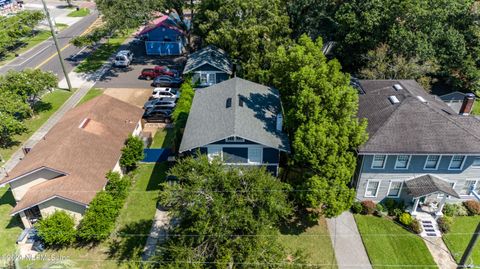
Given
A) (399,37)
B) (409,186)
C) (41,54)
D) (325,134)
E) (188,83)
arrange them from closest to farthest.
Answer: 1. (325,134)
2. (409,186)
3. (399,37)
4. (188,83)
5. (41,54)

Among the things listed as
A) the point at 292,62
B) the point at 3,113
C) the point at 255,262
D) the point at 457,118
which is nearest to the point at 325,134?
the point at 292,62

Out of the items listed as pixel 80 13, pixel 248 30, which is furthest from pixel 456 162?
pixel 80 13

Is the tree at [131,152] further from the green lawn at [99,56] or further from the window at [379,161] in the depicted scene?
the green lawn at [99,56]

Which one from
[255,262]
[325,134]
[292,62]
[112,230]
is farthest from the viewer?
[292,62]

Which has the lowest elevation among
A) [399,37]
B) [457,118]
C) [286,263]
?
[286,263]

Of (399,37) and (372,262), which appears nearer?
(372,262)

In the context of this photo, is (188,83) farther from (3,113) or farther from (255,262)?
(255,262)

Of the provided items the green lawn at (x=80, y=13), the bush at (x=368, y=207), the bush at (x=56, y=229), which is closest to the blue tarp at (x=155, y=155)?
the bush at (x=56, y=229)
